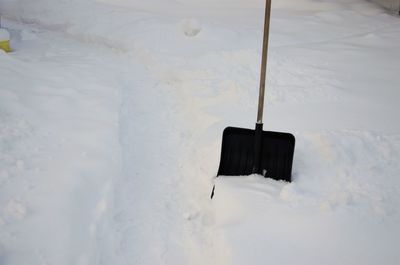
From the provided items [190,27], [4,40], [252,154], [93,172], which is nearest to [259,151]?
[252,154]

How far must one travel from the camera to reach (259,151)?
2619 mm

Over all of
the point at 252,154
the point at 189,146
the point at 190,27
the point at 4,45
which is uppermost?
the point at 190,27

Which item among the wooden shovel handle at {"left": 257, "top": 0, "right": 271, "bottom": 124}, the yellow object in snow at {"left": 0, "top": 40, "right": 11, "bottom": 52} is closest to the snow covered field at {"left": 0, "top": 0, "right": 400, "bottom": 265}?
the yellow object in snow at {"left": 0, "top": 40, "right": 11, "bottom": 52}

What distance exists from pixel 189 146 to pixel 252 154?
765 millimetres

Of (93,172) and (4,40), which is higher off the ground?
(4,40)

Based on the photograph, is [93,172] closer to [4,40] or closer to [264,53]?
[264,53]

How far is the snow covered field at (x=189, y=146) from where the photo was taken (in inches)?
86.0

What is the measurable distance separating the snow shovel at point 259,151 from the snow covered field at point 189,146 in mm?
86

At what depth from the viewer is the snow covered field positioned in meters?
2.18

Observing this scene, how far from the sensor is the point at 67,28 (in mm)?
6395

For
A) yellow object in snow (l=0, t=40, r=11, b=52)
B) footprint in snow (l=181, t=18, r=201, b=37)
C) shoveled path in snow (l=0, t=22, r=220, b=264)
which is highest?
footprint in snow (l=181, t=18, r=201, b=37)

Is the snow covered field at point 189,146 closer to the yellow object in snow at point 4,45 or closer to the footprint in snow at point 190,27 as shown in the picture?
the footprint in snow at point 190,27

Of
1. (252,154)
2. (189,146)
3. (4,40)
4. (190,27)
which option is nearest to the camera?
(252,154)

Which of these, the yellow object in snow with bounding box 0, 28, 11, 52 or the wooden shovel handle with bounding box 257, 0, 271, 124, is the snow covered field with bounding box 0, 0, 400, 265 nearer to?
the yellow object in snow with bounding box 0, 28, 11, 52
